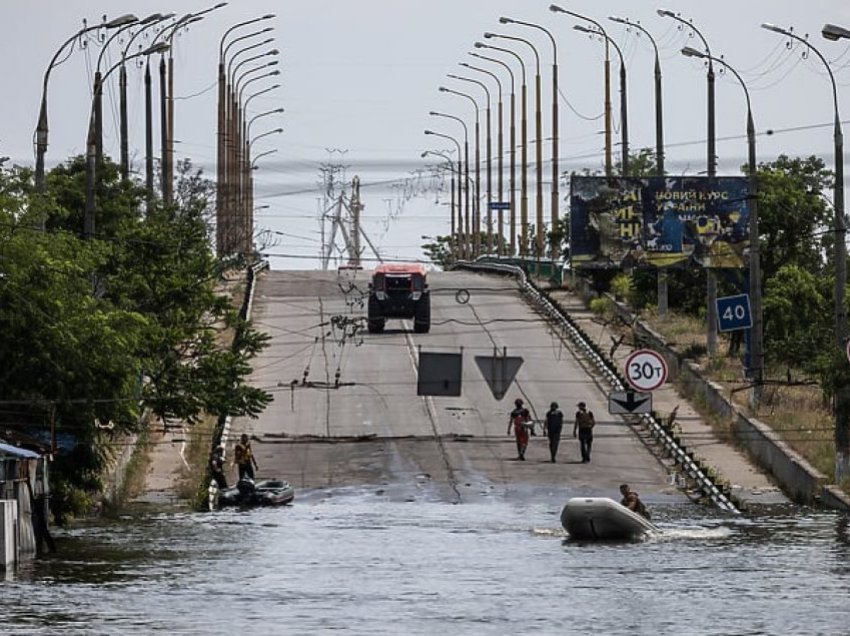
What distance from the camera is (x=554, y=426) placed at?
232 feet

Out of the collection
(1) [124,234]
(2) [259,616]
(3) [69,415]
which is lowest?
(2) [259,616]

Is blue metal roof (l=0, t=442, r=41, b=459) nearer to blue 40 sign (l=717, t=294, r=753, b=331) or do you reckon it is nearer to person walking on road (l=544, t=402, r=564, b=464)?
person walking on road (l=544, t=402, r=564, b=464)

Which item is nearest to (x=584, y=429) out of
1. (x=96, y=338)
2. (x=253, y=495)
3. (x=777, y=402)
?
(x=777, y=402)

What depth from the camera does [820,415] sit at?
74.4 metres

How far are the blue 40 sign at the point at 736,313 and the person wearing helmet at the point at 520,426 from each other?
6.46m

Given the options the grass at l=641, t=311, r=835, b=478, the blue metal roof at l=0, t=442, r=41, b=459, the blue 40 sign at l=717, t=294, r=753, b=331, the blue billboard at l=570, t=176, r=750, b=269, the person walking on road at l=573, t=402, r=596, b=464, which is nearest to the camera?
the blue metal roof at l=0, t=442, r=41, b=459

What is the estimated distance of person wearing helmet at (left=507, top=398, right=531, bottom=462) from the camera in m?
70.9

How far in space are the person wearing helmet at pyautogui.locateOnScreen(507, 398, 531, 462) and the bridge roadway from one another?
0.39 m

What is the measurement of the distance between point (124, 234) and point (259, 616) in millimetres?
26511

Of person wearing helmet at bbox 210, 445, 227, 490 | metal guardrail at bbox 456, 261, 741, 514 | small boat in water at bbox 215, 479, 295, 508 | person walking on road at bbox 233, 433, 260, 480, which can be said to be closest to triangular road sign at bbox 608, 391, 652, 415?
metal guardrail at bbox 456, 261, 741, 514

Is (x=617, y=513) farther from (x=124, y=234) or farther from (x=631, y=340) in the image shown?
(x=631, y=340)

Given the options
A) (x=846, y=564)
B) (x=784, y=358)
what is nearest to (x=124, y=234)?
(x=784, y=358)

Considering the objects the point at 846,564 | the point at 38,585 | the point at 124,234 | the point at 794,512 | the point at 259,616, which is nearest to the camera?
the point at 259,616

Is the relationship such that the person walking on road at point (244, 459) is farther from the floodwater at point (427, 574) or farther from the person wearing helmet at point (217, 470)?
the floodwater at point (427, 574)
